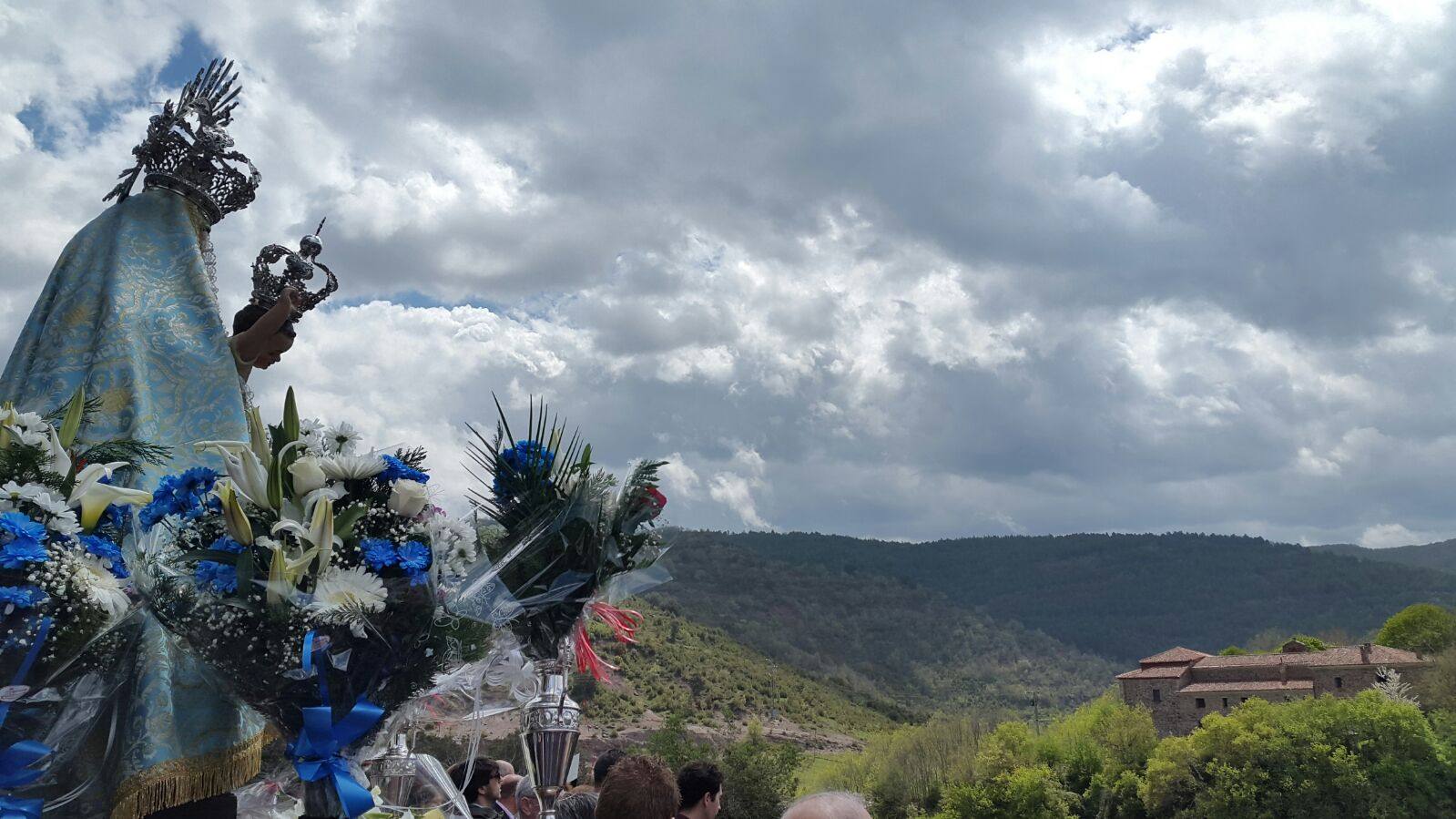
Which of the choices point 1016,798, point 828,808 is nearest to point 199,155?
point 828,808

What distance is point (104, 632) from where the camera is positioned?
3.82 meters

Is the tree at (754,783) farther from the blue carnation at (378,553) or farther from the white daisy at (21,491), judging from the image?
the white daisy at (21,491)

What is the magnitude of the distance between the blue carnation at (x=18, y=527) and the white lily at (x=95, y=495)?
13.2 inches

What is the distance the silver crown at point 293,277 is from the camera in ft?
18.0

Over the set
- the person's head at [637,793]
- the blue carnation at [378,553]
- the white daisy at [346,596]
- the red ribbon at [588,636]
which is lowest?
the person's head at [637,793]

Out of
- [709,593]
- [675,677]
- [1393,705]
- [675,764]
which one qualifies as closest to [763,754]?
[675,764]

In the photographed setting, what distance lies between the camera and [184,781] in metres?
3.89

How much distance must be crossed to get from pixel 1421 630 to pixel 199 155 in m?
85.3

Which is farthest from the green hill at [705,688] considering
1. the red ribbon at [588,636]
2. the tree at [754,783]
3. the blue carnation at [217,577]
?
the blue carnation at [217,577]

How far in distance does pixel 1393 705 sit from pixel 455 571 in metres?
62.9

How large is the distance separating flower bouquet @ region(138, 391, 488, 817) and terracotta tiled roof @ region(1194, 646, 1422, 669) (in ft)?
238

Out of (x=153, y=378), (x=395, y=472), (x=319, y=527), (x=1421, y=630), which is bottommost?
(x=1421, y=630)

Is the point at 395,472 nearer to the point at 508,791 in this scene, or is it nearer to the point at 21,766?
the point at 21,766

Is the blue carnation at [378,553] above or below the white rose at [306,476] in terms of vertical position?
below
